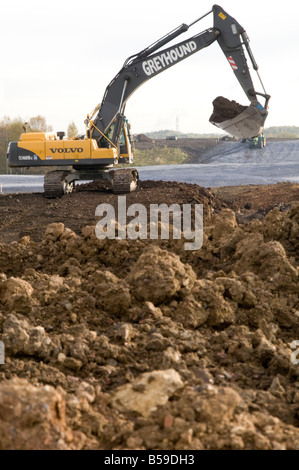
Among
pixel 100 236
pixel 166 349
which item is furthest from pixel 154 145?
pixel 166 349

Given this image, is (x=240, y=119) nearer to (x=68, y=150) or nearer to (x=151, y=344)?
(x=68, y=150)

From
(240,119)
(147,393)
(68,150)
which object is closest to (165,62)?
(240,119)

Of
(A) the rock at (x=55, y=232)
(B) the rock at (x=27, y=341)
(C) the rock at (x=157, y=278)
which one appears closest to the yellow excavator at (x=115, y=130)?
(A) the rock at (x=55, y=232)

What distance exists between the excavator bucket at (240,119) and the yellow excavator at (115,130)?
0.67 m

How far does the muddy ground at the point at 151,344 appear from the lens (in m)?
3.11

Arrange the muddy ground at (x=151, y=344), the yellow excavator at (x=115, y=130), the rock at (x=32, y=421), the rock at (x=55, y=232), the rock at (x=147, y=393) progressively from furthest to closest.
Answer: the yellow excavator at (x=115, y=130)
the rock at (x=55, y=232)
the rock at (x=147, y=393)
the muddy ground at (x=151, y=344)
the rock at (x=32, y=421)

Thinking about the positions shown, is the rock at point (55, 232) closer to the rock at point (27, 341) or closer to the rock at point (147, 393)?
the rock at point (27, 341)

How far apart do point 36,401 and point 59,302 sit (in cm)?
206

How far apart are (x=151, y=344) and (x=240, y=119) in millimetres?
10292

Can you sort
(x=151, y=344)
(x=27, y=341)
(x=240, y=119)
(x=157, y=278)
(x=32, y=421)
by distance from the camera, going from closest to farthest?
(x=32, y=421), (x=27, y=341), (x=151, y=344), (x=157, y=278), (x=240, y=119)

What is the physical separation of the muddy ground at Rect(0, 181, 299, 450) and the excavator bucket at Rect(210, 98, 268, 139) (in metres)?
6.72

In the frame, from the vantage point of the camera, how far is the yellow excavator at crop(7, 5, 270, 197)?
14.7 metres

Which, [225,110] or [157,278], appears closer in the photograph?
[157,278]

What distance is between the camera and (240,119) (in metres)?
13.8
